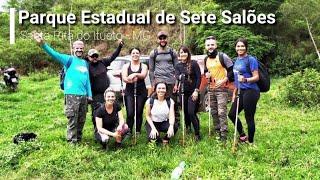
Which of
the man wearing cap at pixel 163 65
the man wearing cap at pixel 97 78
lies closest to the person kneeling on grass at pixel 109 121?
the man wearing cap at pixel 97 78

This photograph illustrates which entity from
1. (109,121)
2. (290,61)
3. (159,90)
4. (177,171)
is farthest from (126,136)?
(290,61)

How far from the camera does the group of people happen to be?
780 centimetres

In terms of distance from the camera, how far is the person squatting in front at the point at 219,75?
26.3 ft

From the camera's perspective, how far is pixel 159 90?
8.09 m

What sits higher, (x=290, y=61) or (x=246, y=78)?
(x=290, y=61)

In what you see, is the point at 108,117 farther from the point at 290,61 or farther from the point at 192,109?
the point at 290,61

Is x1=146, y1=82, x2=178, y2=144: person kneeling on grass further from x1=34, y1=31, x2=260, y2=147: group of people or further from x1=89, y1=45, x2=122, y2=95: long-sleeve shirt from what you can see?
x1=89, y1=45, x2=122, y2=95: long-sleeve shirt

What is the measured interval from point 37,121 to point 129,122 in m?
3.82

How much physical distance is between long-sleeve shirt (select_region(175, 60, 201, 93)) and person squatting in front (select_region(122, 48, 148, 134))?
68 cm

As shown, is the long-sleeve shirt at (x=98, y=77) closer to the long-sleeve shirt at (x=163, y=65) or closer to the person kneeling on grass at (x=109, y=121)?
the person kneeling on grass at (x=109, y=121)

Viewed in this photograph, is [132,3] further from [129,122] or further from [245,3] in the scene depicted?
[129,122]

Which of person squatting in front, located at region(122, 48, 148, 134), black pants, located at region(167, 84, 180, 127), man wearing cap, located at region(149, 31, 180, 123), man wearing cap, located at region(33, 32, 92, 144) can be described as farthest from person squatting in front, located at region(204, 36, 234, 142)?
man wearing cap, located at region(33, 32, 92, 144)

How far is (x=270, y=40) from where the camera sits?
29.7 metres

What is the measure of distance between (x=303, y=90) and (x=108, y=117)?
24.7 feet
